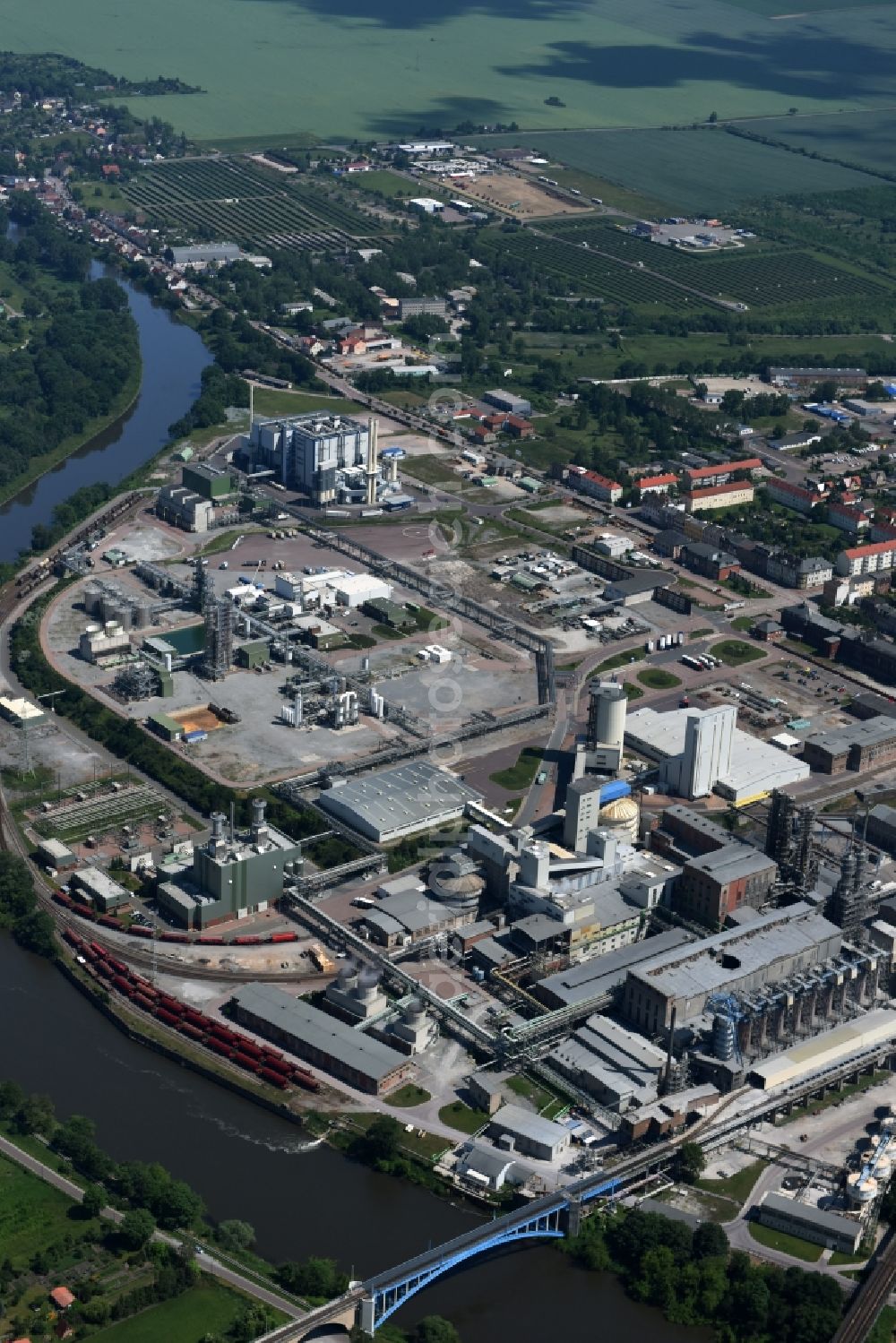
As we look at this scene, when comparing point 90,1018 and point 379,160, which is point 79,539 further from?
point 379,160

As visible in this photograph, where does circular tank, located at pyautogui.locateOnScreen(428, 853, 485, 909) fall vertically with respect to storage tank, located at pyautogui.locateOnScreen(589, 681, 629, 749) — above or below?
below

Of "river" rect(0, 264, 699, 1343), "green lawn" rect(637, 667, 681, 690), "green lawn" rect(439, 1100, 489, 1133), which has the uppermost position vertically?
"green lawn" rect(637, 667, 681, 690)

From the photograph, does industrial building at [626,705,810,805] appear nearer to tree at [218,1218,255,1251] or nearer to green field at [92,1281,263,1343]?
tree at [218,1218,255,1251]

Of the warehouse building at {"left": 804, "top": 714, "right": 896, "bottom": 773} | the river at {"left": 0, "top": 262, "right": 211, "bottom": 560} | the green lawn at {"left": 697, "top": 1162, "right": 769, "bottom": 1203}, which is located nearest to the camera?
the green lawn at {"left": 697, "top": 1162, "right": 769, "bottom": 1203}

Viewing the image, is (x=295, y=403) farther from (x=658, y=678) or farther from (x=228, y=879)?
(x=228, y=879)

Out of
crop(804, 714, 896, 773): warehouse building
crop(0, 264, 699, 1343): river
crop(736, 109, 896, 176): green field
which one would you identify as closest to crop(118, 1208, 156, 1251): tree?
crop(0, 264, 699, 1343): river

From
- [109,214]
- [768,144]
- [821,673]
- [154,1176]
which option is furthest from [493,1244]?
[768,144]
